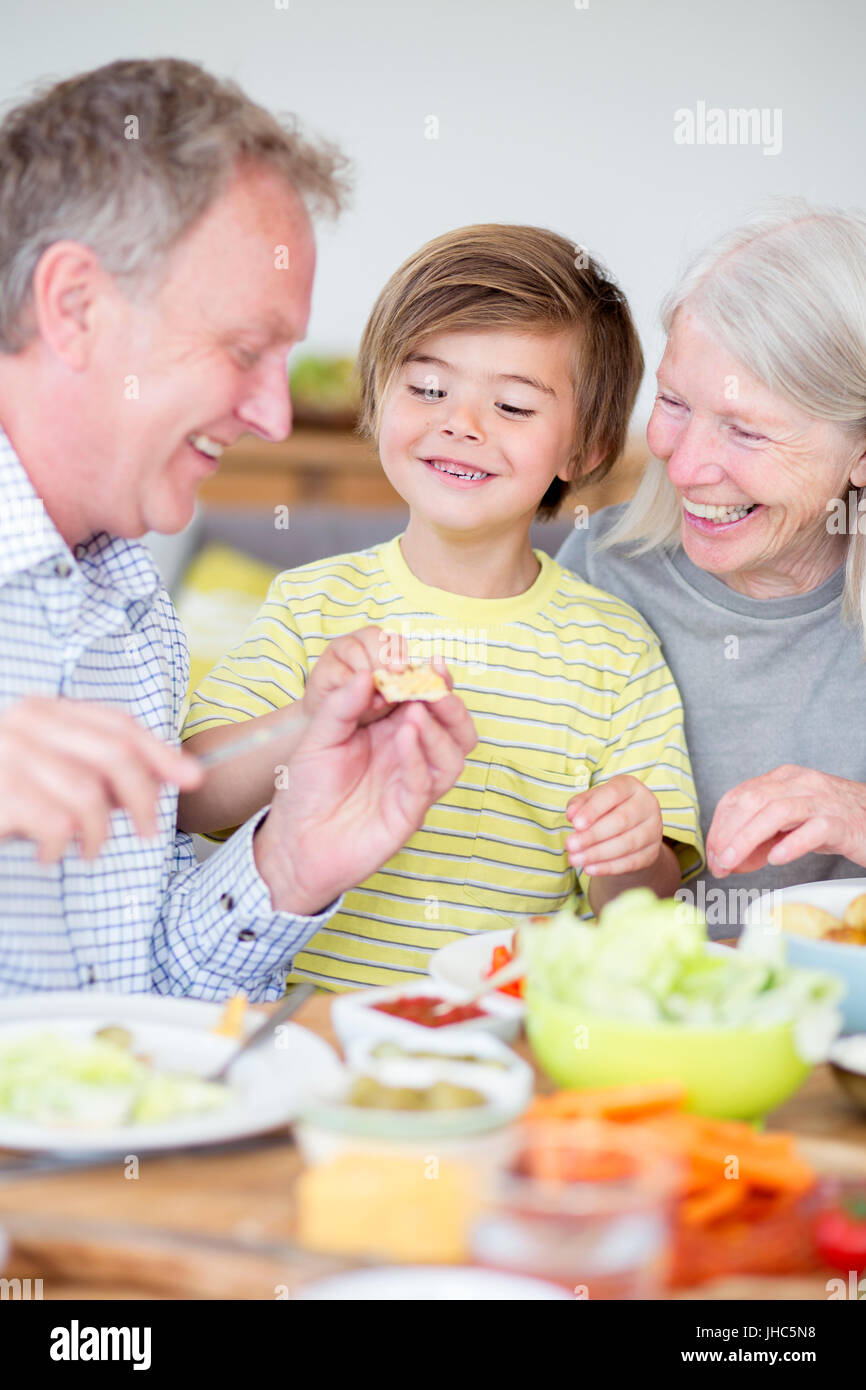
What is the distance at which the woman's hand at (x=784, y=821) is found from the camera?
134 centimetres

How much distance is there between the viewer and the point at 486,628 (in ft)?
5.97

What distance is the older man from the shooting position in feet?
3.99

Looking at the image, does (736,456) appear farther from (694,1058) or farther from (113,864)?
(694,1058)

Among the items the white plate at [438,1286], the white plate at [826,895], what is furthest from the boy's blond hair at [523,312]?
the white plate at [438,1286]

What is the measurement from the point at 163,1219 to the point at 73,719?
0.30 meters

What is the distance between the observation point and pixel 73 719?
884 millimetres

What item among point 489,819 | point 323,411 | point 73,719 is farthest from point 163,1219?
point 323,411

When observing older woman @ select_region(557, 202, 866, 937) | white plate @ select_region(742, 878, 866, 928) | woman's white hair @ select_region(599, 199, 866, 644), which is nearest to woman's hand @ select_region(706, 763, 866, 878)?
white plate @ select_region(742, 878, 866, 928)

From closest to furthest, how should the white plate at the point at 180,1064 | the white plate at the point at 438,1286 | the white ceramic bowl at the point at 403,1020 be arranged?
the white plate at the point at 438,1286
the white plate at the point at 180,1064
the white ceramic bowl at the point at 403,1020

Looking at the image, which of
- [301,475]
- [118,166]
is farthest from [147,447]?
[301,475]

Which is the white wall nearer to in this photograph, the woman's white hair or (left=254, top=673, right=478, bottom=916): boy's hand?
the woman's white hair

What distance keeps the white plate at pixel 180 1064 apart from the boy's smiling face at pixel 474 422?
2.87ft

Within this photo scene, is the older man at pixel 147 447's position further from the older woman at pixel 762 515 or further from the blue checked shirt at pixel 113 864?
the older woman at pixel 762 515
